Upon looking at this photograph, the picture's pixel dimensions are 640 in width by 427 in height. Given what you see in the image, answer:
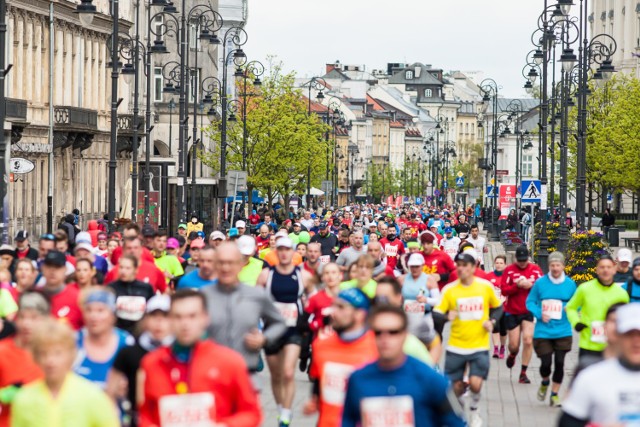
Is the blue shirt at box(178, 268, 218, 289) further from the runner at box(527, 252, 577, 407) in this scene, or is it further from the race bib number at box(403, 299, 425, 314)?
the runner at box(527, 252, 577, 407)

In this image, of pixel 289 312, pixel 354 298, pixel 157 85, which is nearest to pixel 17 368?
pixel 354 298

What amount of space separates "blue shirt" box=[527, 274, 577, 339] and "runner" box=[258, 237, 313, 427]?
2.50 metres

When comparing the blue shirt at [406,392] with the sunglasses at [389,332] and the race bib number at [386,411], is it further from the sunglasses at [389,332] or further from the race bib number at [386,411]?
the sunglasses at [389,332]

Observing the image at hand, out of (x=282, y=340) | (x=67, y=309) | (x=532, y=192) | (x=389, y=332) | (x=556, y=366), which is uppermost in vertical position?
(x=532, y=192)

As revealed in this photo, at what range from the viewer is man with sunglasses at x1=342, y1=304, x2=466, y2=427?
313 inches

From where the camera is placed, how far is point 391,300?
1115 cm

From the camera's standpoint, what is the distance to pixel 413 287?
16125 mm

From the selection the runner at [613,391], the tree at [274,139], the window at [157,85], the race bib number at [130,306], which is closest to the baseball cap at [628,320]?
the runner at [613,391]

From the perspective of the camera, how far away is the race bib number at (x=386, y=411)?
8.00 meters

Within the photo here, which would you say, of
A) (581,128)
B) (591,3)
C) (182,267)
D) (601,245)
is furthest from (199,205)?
(591,3)

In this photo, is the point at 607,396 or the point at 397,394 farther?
the point at 397,394

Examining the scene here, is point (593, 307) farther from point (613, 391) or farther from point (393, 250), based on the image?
point (393, 250)

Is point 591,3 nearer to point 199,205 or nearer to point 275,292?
point 199,205

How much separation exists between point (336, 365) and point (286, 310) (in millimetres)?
5069
